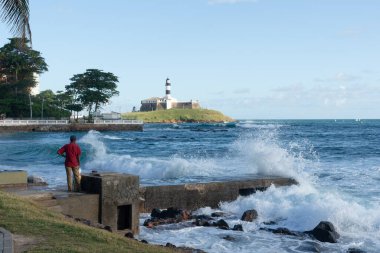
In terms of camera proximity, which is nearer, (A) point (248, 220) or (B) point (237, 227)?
(B) point (237, 227)

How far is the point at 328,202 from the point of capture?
45.1 feet

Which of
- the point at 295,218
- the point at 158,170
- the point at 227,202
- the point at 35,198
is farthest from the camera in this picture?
the point at 158,170

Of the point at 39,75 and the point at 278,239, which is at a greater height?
the point at 39,75

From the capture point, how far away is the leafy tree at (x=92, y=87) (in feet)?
263

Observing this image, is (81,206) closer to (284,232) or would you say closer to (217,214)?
(217,214)

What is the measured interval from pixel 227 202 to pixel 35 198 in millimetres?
6182

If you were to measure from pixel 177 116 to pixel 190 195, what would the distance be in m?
147

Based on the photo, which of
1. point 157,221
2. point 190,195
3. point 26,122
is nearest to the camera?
point 157,221

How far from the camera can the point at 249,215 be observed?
13.0 meters

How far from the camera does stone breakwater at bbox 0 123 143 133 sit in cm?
6612

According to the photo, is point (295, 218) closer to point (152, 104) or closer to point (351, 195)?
point (351, 195)

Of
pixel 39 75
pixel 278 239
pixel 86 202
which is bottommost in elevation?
pixel 278 239

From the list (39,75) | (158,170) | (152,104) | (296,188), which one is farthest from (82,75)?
(152,104)

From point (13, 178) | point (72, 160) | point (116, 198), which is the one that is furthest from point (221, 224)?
point (13, 178)
